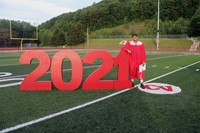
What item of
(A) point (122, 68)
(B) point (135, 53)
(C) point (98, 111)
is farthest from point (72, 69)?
(C) point (98, 111)

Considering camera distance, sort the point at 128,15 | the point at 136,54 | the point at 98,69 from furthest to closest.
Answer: the point at 128,15
the point at 136,54
the point at 98,69

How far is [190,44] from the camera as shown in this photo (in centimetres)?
4553

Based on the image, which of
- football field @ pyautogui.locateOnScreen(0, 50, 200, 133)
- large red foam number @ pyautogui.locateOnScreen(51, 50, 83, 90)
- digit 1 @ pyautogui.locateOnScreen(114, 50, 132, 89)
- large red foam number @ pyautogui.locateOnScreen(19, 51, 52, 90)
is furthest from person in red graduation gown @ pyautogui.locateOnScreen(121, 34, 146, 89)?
large red foam number @ pyautogui.locateOnScreen(19, 51, 52, 90)

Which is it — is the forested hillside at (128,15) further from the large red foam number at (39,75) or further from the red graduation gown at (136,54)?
the large red foam number at (39,75)

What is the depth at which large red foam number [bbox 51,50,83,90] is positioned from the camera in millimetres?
5957

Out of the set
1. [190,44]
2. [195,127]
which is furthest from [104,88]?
[190,44]

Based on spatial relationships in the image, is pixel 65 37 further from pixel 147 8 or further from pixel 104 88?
pixel 104 88

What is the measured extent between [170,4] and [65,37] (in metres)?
52.5

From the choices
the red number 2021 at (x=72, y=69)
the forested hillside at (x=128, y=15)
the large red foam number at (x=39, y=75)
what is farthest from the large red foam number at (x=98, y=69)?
the forested hillside at (x=128, y=15)

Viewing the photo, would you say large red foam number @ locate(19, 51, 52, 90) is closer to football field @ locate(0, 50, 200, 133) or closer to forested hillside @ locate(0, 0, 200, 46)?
football field @ locate(0, 50, 200, 133)

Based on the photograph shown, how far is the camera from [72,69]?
19.8 feet

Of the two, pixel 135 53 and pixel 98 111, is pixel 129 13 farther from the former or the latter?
pixel 98 111

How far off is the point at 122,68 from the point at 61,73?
1.66 metres

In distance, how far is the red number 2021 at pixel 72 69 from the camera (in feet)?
19.5
